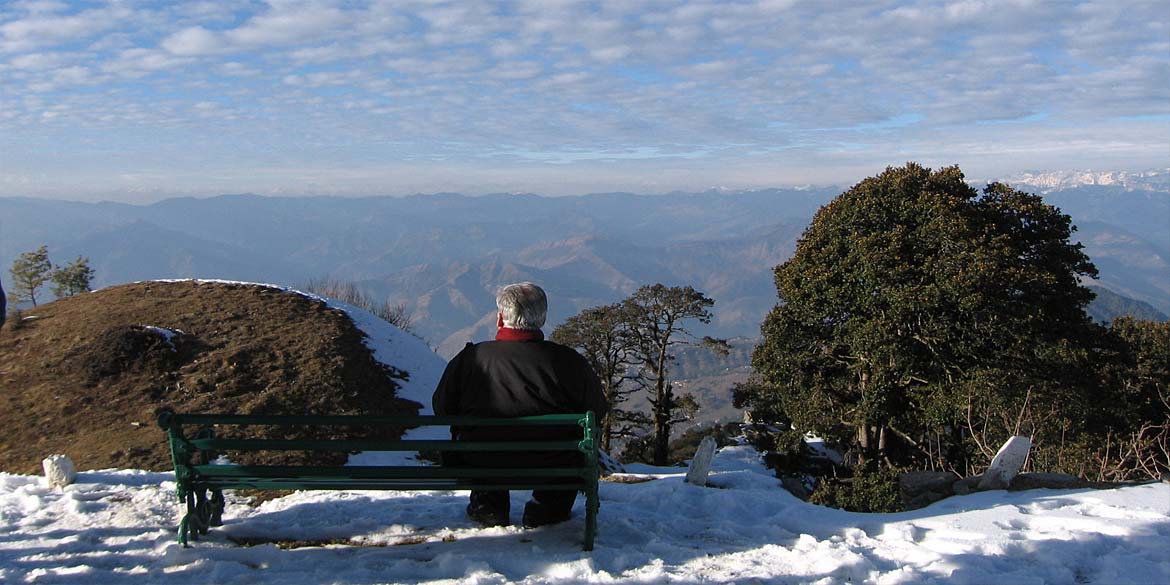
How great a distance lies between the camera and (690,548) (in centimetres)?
554

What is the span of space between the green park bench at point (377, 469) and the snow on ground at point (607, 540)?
0.43 m

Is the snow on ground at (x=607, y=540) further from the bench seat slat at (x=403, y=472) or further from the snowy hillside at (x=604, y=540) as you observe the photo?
the bench seat slat at (x=403, y=472)

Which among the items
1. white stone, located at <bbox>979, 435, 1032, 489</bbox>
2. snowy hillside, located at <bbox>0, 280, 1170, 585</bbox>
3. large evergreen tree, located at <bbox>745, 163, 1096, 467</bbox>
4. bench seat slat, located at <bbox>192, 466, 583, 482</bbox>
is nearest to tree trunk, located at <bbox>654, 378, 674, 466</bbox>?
large evergreen tree, located at <bbox>745, 163, 1096, 467</bbox>

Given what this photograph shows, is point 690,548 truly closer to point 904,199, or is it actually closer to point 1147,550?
point 1147,550

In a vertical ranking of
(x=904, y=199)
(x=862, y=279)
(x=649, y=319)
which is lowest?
(x=649, y=319)

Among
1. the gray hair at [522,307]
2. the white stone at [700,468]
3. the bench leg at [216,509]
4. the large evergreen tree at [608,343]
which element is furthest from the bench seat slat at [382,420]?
the large evergreen tree at [608,343]

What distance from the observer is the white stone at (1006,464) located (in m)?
8.93

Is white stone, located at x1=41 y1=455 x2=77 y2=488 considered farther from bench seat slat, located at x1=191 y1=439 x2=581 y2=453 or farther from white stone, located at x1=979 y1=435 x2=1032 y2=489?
white stone, located at x1=979 y1=435 x2=1032 y2=489

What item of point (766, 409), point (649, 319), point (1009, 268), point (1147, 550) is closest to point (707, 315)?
point (649, 319)

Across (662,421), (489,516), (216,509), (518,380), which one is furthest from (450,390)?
(662,421)

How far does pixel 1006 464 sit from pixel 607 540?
613cm

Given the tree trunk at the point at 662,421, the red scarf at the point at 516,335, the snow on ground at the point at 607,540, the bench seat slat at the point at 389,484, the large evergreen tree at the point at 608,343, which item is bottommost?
the tree trunk at the point at 662,421

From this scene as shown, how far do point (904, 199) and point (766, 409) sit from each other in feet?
29.5

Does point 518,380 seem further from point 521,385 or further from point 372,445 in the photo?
point 372,445
